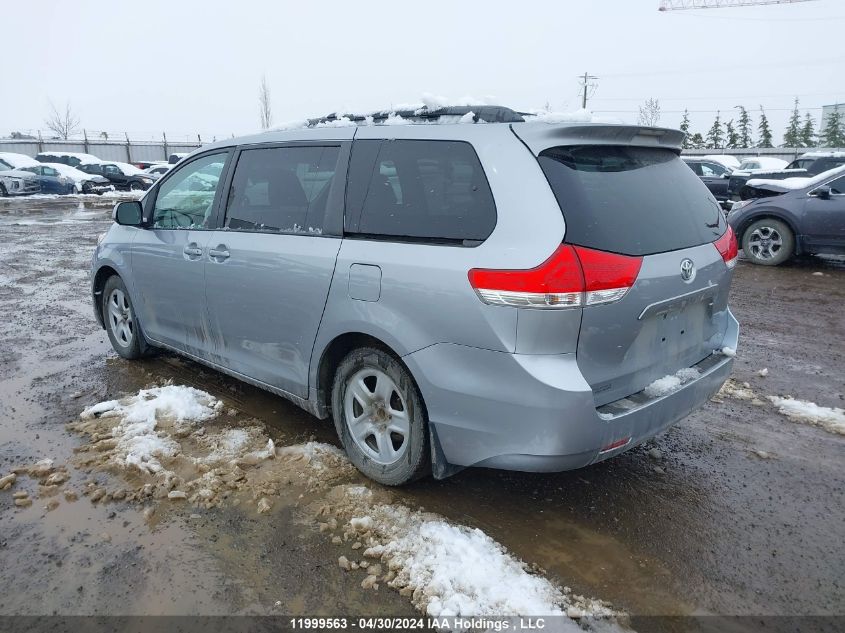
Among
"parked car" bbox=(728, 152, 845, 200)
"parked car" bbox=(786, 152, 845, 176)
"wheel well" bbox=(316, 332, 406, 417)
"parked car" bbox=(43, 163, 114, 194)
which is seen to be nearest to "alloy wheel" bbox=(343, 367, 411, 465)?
"wheel well" bbox=(316, 332, 406, 417)

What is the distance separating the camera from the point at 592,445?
2.62m

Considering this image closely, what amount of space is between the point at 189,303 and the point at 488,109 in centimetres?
245

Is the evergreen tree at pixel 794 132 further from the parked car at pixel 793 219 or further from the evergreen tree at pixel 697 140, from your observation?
the parked car at pixel 793 219

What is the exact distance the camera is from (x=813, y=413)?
13.9 feet

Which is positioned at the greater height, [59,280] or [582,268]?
[582,268]

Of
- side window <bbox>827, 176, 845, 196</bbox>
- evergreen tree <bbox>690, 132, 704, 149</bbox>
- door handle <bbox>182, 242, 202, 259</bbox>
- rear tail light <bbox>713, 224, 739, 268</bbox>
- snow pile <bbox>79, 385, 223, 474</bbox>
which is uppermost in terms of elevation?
evergreen tree <bbox>690, 132, 704, 149</bbox>

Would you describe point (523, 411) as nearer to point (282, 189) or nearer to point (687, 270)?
point (687, 270)

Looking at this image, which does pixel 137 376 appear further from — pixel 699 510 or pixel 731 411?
pixel 731 411

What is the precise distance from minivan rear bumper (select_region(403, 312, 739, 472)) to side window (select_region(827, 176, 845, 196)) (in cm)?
835

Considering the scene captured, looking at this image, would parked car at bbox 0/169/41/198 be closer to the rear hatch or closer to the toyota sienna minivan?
the toyota sienna minivan

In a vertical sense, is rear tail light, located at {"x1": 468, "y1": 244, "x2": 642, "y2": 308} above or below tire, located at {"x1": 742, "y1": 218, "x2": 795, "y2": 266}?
above

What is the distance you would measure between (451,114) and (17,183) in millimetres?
29123

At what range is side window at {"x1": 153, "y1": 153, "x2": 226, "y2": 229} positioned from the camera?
13.9 feet

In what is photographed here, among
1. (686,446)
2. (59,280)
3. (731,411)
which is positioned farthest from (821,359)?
(59,280)
